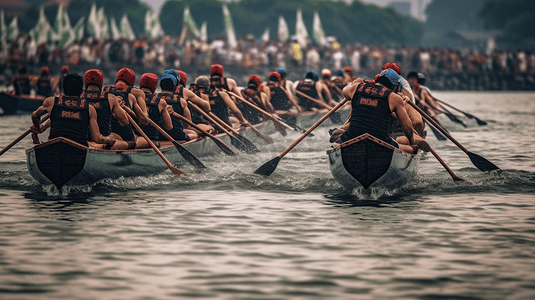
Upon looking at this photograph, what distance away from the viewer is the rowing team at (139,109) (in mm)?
10250

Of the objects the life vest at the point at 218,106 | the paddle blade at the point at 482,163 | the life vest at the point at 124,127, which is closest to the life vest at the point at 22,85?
the life vest at the point at 218,106

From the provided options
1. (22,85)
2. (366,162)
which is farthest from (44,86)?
(366,162)

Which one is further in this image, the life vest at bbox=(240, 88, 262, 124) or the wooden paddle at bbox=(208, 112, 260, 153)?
the life vest at bbox=(240, 88, 262, 124)

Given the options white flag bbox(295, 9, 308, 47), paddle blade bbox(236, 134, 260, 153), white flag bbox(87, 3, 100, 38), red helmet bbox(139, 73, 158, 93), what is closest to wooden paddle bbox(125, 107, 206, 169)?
red helmet bbox(139, 73, 158, 93)

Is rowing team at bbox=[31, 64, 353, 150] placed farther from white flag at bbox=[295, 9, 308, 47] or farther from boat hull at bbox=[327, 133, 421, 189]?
white flag at bbox=[295, 9, 308, 47]

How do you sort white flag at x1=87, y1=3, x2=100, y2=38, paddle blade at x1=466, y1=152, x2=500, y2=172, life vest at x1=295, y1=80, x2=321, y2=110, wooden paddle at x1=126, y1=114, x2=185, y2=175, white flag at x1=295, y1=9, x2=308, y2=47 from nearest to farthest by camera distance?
1. wooden paddle at x1=126, y1=114, x2=185, y2=175
2. paddle blade at x1=466, y1=152, x2=500, y2=172
3. life vest at x1=295, y1=80, x2=321, y2=110
4. white flag at x1=87, y1=3, x2=100, y2=38
5. white flag at x1=295, y1=9, x2=308, y2=47

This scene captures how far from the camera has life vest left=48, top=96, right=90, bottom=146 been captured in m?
10.2

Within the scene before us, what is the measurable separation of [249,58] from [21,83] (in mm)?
20623

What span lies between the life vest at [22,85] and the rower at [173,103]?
1290cm

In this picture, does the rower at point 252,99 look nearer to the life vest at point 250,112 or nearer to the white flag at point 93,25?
the life vest at point 250,112

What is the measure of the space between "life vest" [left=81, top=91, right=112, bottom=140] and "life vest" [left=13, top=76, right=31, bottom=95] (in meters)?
14.8

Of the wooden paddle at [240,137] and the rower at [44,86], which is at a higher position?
the rower at [44,86]

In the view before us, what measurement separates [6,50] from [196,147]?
3072 centimetres

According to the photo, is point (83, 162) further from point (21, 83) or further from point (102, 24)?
point (102, 24)
